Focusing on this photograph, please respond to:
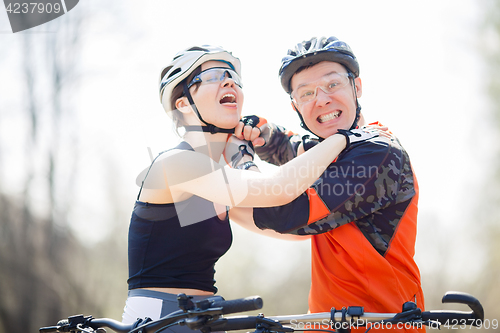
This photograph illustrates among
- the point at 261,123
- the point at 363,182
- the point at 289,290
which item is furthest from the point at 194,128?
the point at 289,290

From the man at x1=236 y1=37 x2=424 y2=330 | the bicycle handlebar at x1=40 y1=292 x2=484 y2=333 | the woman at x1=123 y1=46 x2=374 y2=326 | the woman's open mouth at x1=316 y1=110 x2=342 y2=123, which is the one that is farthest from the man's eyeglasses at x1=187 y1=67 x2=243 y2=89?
the bicycle handlebar at x1=40 y1=292 x2=484 y2=333

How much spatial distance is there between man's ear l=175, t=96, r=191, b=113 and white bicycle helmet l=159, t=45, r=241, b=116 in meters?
0.11

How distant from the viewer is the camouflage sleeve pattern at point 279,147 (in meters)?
3.72

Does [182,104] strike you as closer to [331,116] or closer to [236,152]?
[236,152]

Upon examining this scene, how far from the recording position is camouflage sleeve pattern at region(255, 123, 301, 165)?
372 centimetres

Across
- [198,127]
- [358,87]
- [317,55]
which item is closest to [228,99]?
[198,127]

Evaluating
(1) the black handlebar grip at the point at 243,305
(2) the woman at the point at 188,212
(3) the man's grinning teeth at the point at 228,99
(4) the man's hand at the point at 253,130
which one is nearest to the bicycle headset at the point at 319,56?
(4) the man's hand at the point at 253,130

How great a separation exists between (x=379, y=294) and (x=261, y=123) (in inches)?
67.5

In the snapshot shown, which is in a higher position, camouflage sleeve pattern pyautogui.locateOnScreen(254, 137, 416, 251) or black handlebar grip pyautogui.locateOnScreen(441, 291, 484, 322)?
camouflage sleeve pattern pyautogui.locateOnScreen(254, 137, 416, 251)

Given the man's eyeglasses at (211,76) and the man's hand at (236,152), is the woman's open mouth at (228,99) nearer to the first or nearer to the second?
the man's eyeglasses at (211,76)

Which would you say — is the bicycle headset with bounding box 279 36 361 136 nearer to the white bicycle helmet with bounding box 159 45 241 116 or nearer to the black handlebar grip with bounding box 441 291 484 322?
the white bicycle helmet with bounding box 159 45 241 116

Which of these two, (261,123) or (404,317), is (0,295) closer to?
(261,123)

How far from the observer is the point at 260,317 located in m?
1.97

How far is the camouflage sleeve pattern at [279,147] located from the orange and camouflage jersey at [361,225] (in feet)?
3.41
